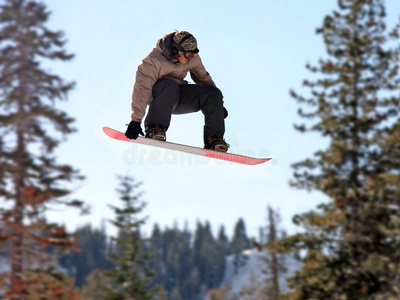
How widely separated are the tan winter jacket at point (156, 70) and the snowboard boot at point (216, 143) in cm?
84

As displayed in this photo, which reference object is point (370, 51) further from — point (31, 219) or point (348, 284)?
point (31, 219)

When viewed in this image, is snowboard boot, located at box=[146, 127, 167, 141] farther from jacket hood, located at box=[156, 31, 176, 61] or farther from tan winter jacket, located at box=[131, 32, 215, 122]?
jacket hood, located at box=[156, 31, 176, 61]

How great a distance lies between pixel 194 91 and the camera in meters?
6.42

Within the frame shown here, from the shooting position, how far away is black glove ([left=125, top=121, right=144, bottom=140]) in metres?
5.69

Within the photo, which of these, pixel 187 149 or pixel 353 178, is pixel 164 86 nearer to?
pixel 187 149

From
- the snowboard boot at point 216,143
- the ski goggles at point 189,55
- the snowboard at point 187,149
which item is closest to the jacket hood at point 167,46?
the ski goggles at point 189,55

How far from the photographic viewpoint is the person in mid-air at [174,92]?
5801 mm

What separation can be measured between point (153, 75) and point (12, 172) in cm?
1400

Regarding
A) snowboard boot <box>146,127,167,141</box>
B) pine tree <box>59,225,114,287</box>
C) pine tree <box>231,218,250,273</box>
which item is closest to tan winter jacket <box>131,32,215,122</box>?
snowboard boot <box>146,127,167,141</box>

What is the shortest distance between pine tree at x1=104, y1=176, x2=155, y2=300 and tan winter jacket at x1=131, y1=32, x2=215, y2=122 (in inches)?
846

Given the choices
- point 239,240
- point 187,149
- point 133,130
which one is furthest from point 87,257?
point 133,130

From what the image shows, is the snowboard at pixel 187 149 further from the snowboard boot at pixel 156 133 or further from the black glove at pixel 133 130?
the black glove at pixel 133 130

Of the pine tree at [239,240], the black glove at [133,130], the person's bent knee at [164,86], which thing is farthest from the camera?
the pine tree at [239,240]

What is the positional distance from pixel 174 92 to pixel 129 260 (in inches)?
916
